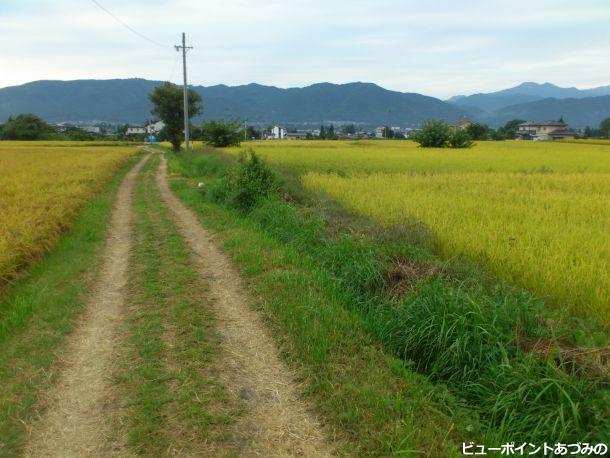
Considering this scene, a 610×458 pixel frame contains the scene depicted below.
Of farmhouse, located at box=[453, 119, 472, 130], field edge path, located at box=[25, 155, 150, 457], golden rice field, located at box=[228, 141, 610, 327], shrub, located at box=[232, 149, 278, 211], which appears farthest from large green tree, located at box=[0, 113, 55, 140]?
field edge path, located at box=[25, 155, 150, 457]

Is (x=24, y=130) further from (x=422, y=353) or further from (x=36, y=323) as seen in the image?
(x=422, y=353)

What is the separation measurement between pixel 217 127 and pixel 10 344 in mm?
34288

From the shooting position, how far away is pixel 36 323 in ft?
16.5

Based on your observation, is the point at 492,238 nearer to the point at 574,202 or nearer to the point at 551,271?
the point at 551,271

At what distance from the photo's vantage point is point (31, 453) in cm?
295

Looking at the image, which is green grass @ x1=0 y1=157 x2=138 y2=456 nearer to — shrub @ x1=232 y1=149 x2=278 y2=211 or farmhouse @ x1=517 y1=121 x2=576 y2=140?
shrub @ x1=232 y1=149 x2=278 y2=211

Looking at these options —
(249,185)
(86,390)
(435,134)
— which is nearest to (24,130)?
(435,134)

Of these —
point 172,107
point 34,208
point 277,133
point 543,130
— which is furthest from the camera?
point 277,133

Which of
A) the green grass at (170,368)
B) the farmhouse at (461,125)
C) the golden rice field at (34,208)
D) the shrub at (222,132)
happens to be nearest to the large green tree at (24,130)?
the shrub at (222,132)

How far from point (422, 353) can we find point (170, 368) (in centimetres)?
240

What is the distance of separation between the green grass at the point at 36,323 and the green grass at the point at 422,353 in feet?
7.48

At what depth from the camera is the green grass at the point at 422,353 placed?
9.65 feet

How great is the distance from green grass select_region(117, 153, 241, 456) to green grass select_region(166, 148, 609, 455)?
825 millimetres

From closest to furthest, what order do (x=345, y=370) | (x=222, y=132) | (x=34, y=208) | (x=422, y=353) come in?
1. (x=345, y=370)
2. (x=422, y=353)
3. (x=34, y=208)
4. (x=222, y=132)
